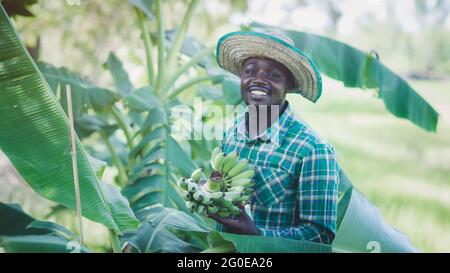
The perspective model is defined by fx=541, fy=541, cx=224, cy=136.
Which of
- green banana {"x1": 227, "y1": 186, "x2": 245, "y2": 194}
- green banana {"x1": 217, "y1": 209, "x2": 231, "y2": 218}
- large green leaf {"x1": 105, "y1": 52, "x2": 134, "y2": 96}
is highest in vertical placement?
large green leaf {"x1": 105, "y1": 52, "x2": 134, "y2": 96}

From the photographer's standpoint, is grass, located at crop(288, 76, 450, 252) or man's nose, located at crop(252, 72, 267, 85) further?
grass, located at crop(288, 76, 450, 252)

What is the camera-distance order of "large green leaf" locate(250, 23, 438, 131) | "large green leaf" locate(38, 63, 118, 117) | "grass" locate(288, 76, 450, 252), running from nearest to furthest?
"large green leaf" locate(250, 23, 438, 131)
"large green leaf" locate(38, 63, 118, 117)
"grass" locate(288, 76, 450, 252)

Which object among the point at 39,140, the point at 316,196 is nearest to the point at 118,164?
the point at 39,140

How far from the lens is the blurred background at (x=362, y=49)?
2713 mm

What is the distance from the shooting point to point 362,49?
3.23 metres

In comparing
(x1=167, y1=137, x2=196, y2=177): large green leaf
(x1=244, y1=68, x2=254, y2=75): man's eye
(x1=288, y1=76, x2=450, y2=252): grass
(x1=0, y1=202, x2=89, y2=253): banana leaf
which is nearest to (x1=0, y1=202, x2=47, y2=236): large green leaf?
(x1=0, y1=202, x2=89, y2=253): banana leaf

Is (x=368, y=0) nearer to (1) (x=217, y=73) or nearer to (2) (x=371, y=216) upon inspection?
(1) (x=217, y=73)

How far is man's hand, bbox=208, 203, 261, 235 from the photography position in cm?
142

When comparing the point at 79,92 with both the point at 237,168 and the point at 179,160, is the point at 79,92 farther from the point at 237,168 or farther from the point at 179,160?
the point at 237,168

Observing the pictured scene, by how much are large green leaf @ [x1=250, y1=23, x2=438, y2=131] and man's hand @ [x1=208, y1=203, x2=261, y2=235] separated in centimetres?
90

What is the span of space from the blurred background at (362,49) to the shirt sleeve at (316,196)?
1108mm

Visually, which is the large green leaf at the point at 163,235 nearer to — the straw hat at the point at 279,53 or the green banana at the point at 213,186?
the green banana at the point at 213,186

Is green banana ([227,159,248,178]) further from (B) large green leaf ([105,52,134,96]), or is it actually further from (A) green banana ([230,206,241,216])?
(B) large green leaf ([105,52,134,96])

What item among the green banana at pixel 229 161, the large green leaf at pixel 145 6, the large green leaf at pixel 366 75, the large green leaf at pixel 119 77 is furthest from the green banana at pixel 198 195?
the large green leaf at pixel 119 77
